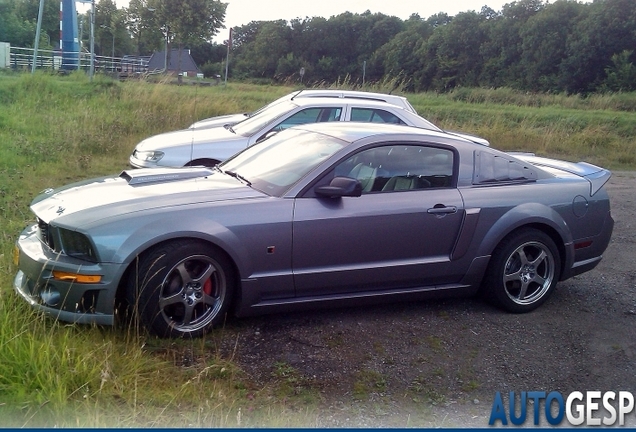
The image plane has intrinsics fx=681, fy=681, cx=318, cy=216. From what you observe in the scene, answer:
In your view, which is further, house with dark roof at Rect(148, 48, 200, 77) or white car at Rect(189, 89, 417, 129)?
house with dark roof at Rect(148, 48, 200, 77)

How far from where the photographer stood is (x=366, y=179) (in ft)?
16.9

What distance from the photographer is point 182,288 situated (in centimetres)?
451

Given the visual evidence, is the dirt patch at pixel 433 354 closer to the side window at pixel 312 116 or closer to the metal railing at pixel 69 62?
the side window at pixel 312 116

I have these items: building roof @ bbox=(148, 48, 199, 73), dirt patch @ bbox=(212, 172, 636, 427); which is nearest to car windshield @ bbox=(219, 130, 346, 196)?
dirt patch @ bbox=(212, 172, 636, 427)

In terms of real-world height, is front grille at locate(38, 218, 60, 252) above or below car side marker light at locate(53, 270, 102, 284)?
above

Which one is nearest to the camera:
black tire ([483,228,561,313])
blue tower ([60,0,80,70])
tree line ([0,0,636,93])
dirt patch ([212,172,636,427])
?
dirt patch ([212,172,636,427])

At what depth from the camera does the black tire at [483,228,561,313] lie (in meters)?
5.40

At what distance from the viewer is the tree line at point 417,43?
71.6ft

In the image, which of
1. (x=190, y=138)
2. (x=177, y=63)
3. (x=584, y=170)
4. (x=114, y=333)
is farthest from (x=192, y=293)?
(x=177, y=63)

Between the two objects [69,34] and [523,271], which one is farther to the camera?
[69,34]

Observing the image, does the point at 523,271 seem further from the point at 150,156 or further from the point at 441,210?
the point at 150,156

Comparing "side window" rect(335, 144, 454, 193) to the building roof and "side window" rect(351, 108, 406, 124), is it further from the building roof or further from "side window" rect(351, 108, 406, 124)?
the building roof

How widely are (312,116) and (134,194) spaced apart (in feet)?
17.2

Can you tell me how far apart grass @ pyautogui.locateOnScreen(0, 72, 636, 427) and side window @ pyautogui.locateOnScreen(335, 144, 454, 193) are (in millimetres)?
1194
